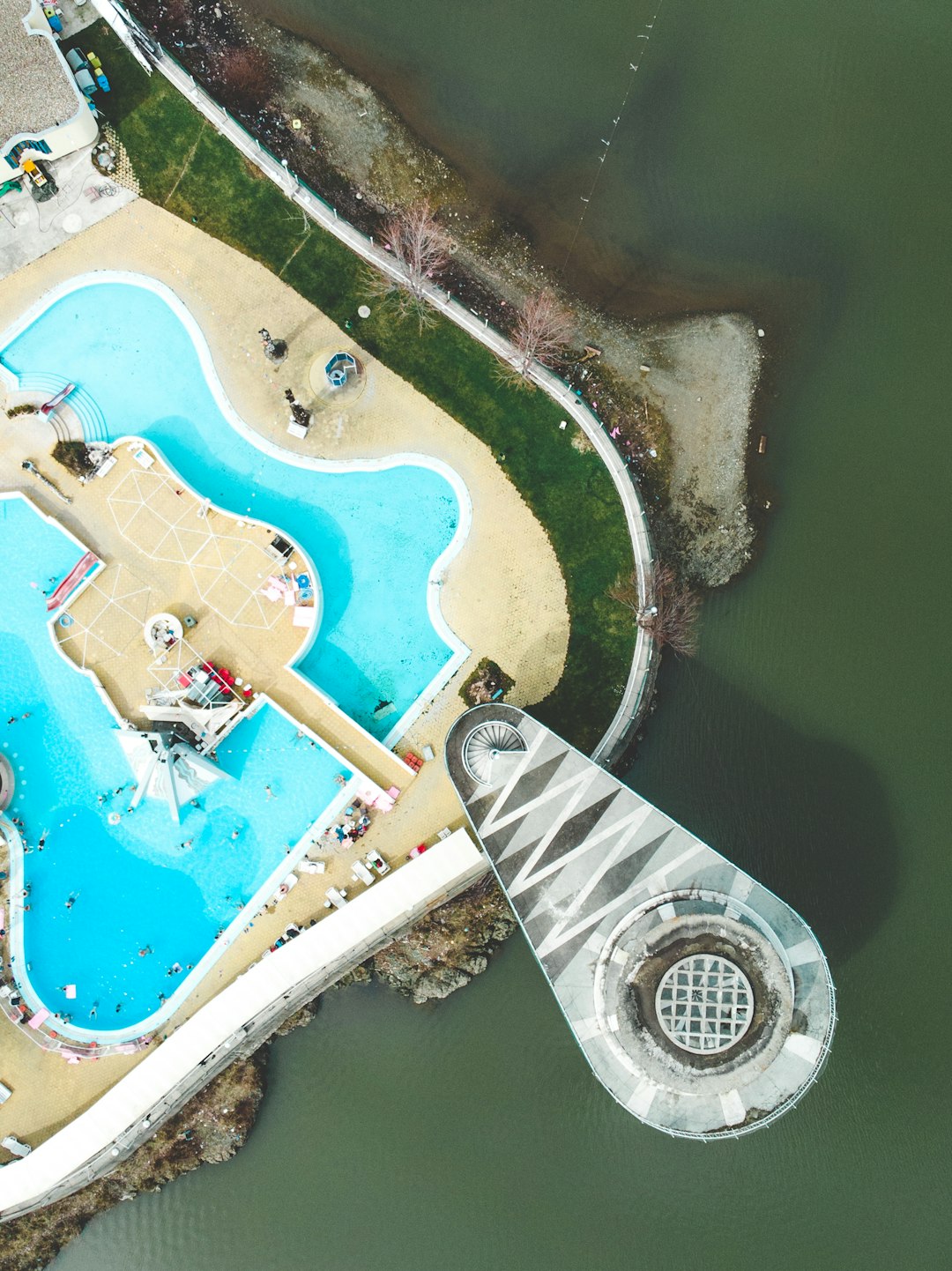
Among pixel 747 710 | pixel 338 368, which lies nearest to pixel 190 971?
pixel 338 368

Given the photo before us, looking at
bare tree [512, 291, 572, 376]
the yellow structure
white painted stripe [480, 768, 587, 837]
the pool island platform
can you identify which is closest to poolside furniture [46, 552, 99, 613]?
the yellow structure

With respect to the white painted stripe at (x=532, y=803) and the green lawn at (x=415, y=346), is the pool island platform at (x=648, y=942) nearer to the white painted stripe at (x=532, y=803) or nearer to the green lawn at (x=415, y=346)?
the white painted stripe at (x=532, y=803)

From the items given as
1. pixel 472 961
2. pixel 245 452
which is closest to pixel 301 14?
pixel 245 452

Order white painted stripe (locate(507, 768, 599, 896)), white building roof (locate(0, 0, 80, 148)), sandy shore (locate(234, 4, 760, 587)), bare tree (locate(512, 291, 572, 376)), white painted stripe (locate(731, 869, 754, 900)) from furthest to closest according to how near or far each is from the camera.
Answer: sandy shore (locate(234, 4, 760, 587)), bare tree (locate(512, 291, 572, 376)), white building roof (locate(0, 0, 80, 148)), white painted stripe (locate(507, 768, 599, 896)), white painted stripe (locate(731, 869, 754, 900))

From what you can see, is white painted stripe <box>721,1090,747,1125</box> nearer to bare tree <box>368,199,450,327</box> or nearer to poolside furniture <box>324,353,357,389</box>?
poolside furniture <box>324,353,357,389</box>

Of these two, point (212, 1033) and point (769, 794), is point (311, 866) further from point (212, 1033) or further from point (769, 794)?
point (769, 794)
